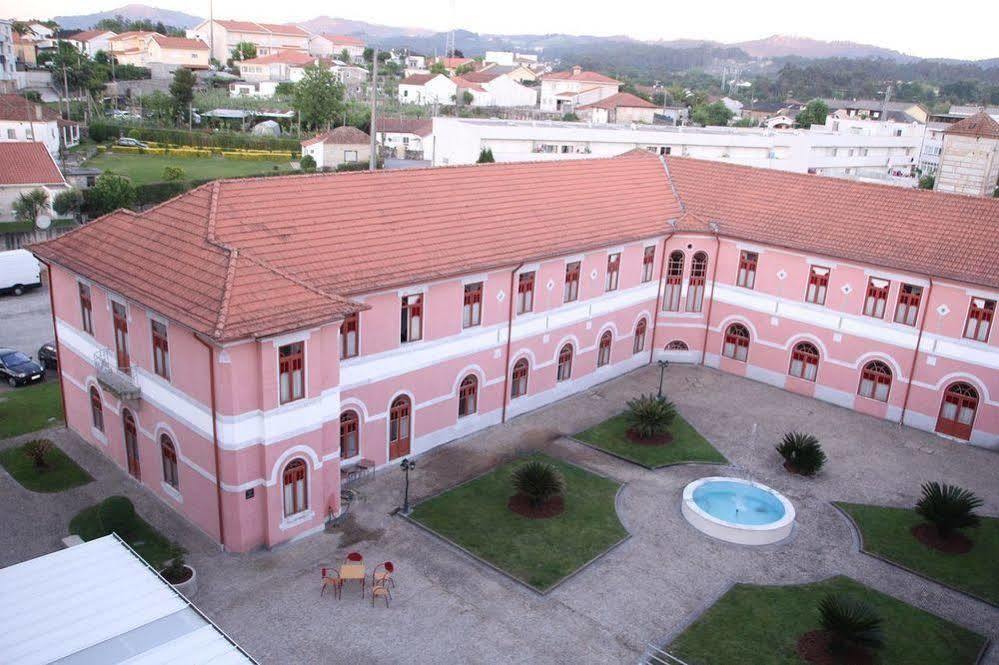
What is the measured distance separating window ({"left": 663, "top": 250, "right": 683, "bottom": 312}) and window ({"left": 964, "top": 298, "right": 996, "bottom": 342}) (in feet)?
34.6

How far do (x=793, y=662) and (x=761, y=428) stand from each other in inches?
492

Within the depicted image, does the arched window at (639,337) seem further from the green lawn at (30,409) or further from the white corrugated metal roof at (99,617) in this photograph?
the white corrugated metal roof at (99,617)

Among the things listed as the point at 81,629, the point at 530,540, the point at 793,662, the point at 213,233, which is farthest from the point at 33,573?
the point at 793,662

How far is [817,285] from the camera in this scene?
31.1m

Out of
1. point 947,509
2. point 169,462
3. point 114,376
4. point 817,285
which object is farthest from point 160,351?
point 817,285

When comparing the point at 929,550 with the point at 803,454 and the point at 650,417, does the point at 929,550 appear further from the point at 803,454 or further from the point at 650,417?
the point at 650,417

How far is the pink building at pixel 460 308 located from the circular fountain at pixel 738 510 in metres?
7.47

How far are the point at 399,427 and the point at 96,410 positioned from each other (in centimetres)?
911

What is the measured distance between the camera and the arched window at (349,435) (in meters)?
23.3

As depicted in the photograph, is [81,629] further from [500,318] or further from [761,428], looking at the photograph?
[761,428]

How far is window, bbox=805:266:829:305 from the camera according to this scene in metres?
30.9

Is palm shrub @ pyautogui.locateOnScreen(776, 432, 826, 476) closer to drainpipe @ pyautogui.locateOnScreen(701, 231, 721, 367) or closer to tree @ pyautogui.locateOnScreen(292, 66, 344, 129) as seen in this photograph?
drainpipe @ pyautogui.locateOnScreen(701, 231, 721, 367)

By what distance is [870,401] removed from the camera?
30562mm

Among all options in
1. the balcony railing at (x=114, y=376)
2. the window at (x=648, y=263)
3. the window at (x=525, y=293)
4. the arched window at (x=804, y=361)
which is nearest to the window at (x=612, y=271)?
the window at (x=648, y=263)
